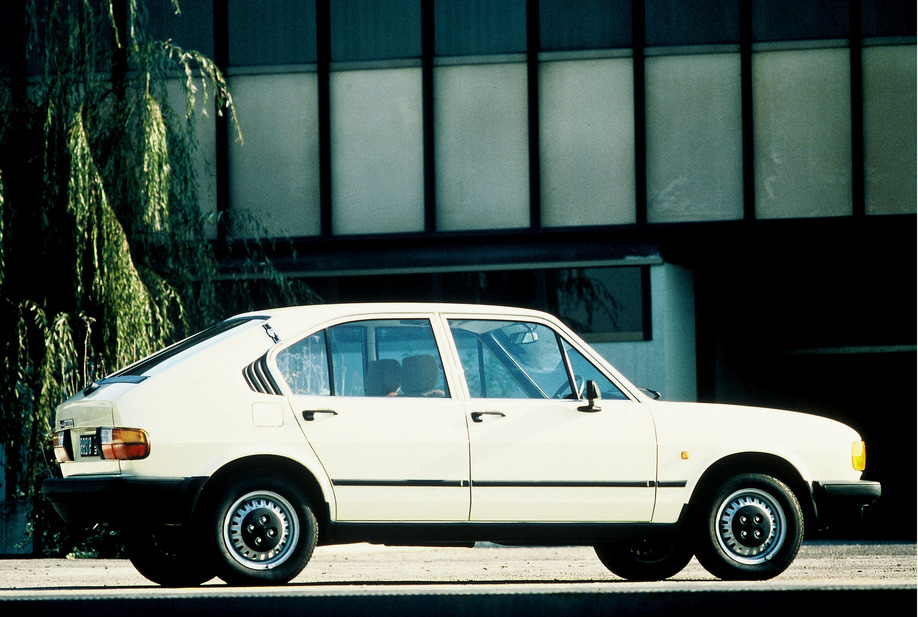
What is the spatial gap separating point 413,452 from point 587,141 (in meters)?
8.99

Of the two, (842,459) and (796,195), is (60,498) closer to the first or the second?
(842,459)

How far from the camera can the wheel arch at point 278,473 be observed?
6.95 meters

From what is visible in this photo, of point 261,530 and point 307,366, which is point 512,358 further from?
point 261,530

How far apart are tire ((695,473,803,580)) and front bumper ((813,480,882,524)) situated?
19cm

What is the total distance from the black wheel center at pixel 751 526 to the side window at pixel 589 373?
3.04 ft

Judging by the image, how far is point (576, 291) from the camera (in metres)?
15.9

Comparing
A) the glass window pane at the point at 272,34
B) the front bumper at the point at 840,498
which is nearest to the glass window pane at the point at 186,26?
the glass window pane at the point at 272,34

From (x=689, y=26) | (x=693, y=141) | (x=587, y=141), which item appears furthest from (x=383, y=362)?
(x=689, y=26)

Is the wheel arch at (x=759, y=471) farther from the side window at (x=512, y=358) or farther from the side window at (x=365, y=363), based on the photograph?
the side window at (x=365, y=363)

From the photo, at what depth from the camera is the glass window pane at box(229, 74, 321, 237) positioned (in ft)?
52.0

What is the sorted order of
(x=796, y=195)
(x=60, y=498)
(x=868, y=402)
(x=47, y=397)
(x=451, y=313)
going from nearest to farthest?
(x=60, y=498) → (x=451, y=313) → (x=47, y=397) → (x=796, y=195) → (x=868, y=402)

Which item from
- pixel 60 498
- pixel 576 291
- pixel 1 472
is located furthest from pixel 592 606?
pixel 1 472

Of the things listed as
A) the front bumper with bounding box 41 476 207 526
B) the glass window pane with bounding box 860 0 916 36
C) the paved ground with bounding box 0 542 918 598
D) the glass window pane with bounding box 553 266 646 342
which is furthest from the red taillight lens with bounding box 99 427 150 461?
the glass window pane with bounding box 860 0 916 36

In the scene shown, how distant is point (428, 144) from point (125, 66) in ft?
13.8
